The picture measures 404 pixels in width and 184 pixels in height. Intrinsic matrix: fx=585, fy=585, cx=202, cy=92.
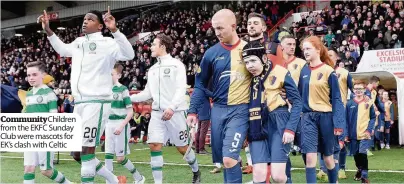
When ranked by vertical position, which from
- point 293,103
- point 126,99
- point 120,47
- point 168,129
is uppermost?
point 120,47

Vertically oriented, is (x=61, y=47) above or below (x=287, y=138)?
above

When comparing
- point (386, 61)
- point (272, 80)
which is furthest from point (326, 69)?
point (386, 61)

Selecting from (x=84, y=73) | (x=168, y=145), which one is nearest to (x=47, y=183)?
(x=84, y=73)

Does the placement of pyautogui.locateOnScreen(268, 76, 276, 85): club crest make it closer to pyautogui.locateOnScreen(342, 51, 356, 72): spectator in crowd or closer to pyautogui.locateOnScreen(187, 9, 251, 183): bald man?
pyautogui.locateOnScreen(187, 9, 251, 183): bald man

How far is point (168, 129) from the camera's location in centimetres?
892

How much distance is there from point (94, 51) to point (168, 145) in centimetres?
1269

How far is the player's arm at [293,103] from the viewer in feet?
19.7

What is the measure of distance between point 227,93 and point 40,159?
3.19 m

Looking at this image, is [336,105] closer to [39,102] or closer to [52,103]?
[52,103]

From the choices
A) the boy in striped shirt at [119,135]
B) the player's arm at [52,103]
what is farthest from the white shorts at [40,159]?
the boy in striped shirt at [119,135]

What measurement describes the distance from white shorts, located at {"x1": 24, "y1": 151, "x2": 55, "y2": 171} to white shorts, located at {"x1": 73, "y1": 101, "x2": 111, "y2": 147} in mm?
993

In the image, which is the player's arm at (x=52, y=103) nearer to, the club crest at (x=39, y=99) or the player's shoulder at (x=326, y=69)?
the club crest at (x=39, y=99)

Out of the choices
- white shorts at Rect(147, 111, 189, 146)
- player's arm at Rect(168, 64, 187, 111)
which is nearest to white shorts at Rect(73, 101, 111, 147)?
player's arm at Rect(168, 64, 187, 111)

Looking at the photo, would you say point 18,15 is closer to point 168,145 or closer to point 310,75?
point 168,145
